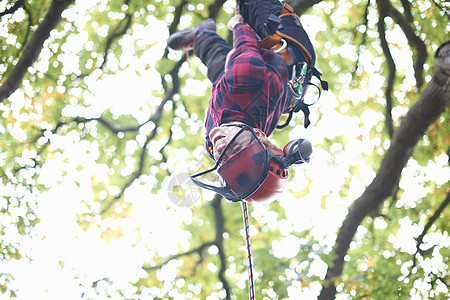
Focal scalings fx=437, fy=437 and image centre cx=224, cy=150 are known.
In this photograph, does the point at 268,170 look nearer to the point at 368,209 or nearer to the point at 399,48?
the point at 368,209

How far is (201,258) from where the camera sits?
5523mm

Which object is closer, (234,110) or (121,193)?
(234,110)

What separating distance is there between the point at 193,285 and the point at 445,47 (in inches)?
159

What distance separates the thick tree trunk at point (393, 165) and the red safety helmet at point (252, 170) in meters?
1.69

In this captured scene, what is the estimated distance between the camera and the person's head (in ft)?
7.59

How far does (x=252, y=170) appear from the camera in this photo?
7.58ft

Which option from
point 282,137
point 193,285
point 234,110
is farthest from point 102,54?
point 234,110

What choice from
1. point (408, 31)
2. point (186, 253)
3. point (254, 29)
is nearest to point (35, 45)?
point (254, 29)

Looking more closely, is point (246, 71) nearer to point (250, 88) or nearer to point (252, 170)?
point (250, 88)

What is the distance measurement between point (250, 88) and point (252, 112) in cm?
14

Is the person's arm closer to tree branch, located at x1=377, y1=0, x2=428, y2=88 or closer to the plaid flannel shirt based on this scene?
the plaid flannel shirt

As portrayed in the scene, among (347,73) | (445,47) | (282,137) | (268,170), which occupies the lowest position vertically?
(282,137)

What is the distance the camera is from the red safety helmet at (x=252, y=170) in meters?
2.31

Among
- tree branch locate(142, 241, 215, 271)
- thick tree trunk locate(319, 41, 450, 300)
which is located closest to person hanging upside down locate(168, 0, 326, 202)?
thick tree trunk locate(319, 41, 450, 300)
